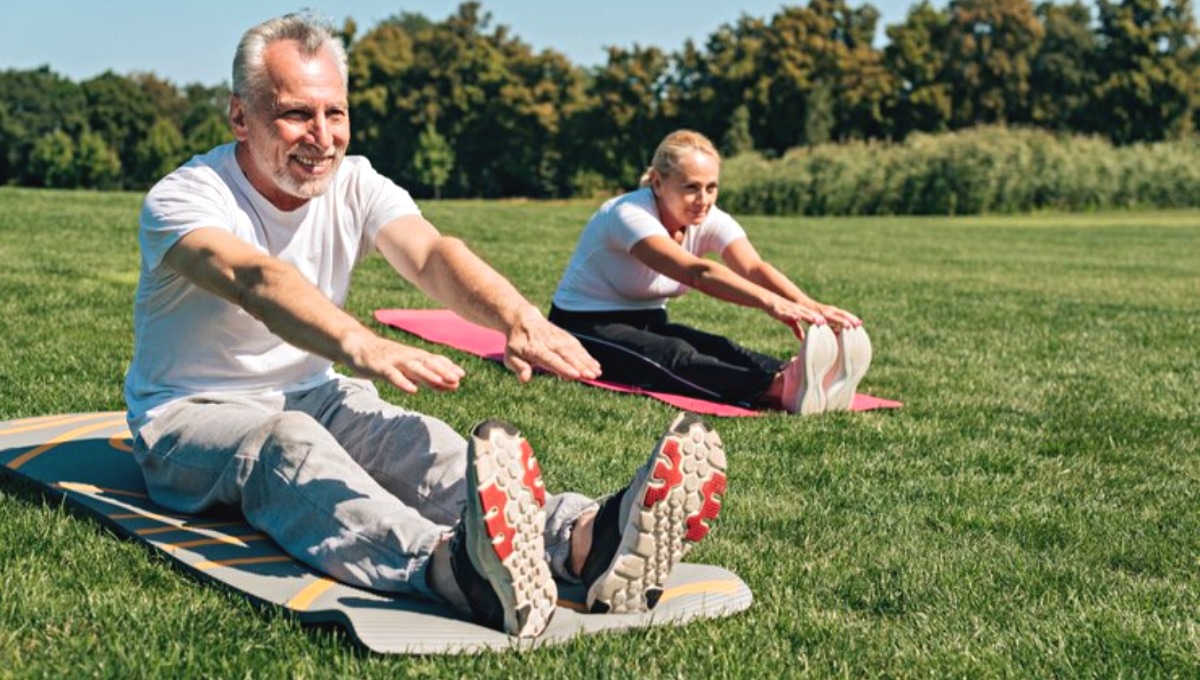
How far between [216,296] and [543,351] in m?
1.10

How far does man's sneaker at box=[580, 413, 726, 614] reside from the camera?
2.87 meters

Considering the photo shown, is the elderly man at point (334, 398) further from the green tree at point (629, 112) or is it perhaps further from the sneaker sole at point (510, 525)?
the green tree at point (629, 112)

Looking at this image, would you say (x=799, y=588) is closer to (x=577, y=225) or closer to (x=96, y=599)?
(x=96, y=599)

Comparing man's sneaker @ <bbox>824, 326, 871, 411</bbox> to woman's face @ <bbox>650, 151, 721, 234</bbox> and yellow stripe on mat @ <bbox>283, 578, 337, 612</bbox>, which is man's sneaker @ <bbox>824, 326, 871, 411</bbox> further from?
yellow stripe on mat @ <bbox>283, 578, 337, 612</bbox>

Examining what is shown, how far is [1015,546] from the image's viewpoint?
151 inches

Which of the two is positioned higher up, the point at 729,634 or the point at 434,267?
the point at 434,267

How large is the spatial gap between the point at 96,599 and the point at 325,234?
125cm

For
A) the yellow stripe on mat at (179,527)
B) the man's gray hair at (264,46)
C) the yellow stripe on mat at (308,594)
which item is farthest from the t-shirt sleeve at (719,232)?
the yellow stripe on mat at (308,594)

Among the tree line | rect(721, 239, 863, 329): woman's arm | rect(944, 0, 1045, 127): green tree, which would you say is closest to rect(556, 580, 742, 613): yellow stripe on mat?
rect(721, 239, 863, 329): woman's arm

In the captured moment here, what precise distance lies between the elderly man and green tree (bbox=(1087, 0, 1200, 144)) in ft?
175

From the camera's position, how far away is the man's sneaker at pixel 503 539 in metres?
2.71

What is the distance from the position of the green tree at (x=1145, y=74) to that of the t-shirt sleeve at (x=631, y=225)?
50167 millimetres

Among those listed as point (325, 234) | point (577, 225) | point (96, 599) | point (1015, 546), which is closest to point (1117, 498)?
point (1015, 546)

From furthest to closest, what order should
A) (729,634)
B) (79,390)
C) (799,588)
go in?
(79,390) < (799,588) < (729,634)
